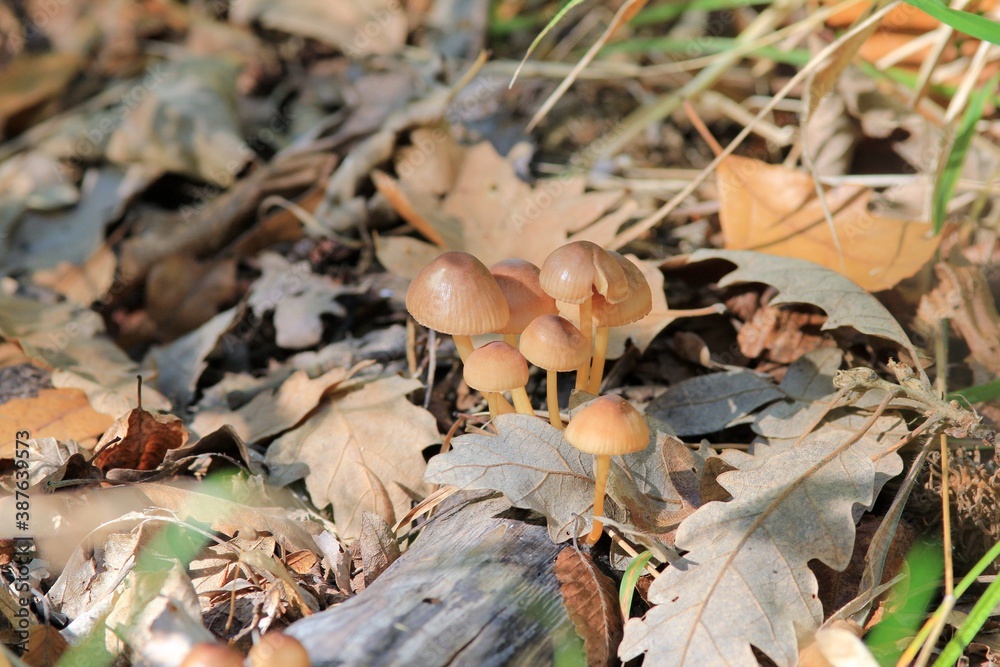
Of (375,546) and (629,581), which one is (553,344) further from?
(375,546)

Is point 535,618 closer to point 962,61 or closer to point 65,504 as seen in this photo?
point 65,504

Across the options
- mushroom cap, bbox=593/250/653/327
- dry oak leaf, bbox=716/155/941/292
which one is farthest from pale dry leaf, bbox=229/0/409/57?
mushroom cap, bbox=593/250/653/327

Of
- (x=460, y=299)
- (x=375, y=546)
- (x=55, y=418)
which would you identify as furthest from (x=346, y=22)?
(x=375, y=546)

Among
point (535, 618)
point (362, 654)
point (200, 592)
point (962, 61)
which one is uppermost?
point (962, 61)

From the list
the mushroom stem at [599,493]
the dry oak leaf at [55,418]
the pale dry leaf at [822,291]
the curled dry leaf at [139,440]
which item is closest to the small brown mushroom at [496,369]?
the mushroom stem at [599,493]

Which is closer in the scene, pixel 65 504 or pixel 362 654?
pixel 362 654

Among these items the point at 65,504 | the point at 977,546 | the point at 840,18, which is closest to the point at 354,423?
the point at 65,504

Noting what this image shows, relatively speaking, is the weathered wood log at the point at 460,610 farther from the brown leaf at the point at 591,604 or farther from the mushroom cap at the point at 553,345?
the mushroom cap at the point at 553,345
